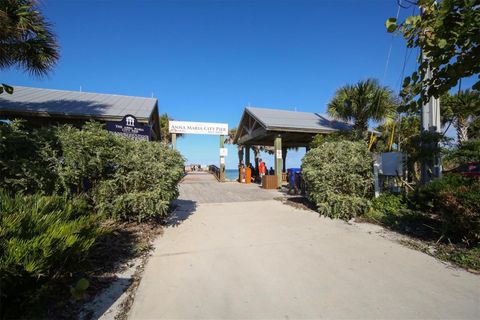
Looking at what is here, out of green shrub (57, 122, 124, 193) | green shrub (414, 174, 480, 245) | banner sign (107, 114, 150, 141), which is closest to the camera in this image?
green shrub (414, 174, 480, 245)

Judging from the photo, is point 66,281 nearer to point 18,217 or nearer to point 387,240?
point 18,217

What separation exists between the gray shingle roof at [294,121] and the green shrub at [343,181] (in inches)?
260

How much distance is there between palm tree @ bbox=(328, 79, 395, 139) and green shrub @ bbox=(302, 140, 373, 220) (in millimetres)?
4748

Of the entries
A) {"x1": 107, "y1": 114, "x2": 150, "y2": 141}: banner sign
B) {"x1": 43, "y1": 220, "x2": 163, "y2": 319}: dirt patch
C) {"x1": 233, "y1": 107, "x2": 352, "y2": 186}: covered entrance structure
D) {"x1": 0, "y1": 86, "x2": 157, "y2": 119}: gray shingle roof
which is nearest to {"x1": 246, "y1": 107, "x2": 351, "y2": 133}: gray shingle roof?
{"x1": 233, "y1": 107, "x2": 352, "y2": 186}: covered entrance structure

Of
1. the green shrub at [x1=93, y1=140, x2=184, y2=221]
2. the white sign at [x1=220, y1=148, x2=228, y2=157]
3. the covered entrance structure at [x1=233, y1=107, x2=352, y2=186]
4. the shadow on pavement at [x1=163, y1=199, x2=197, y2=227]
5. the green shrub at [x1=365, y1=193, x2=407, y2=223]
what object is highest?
the covered entrance structure at [x1=233, y1=107, x2=352, y2=186]

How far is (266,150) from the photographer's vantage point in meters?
36.4

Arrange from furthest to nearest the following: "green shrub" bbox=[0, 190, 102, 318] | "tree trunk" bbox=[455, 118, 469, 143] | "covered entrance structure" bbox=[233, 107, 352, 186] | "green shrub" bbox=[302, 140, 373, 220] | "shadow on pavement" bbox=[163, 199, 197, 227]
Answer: "tree trunk" bbox=[455, 118, 469, 143], "covered entrance structure" bbox=[233, 107, 352, 186], "green shrub" bbox=[302, 140, 373, 220], "shadow on pavement" bbox=[163, 199, 197, 227], "green shrub" bbox=[0, 190, 102, 318]

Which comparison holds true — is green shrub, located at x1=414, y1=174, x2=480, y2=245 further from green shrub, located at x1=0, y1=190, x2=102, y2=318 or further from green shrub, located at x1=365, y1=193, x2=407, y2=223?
green shrub, located at x1=0, y1=190, x2=102, y2=318

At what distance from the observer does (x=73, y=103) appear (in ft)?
38.8

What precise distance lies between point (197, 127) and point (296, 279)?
15726 mm

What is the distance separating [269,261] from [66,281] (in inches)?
98.6

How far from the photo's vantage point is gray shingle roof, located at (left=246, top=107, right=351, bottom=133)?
13398 millimetres

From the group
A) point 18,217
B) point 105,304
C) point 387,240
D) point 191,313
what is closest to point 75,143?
point 18,217

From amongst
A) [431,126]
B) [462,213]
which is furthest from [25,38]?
[431,126]
